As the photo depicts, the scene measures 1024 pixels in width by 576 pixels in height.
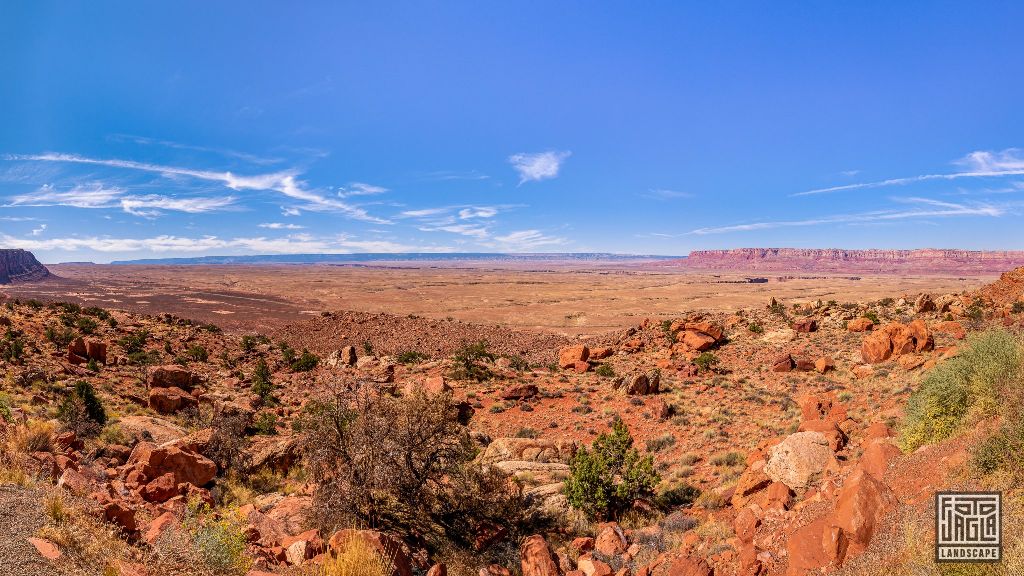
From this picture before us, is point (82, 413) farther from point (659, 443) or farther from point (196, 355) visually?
point (659, 443)

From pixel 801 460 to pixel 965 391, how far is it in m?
2.97

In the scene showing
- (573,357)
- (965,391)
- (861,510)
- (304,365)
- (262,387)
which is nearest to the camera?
(861,510)

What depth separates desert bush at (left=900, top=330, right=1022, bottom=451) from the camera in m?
6.81

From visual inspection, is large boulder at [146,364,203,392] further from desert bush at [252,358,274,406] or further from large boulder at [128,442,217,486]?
large boulder at [128,442,217,486]

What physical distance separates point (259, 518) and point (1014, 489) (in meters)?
10.4

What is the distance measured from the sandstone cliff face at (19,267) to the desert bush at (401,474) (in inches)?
7922

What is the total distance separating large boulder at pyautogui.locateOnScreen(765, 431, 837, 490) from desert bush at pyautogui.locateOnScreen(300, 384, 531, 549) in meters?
5.35

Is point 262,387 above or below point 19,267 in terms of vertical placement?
below

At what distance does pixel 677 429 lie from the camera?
49.7 feet

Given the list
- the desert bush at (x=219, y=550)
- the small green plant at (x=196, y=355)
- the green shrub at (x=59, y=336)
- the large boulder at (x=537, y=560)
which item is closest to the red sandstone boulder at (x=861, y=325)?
the large boulder at (x=537, y=560)

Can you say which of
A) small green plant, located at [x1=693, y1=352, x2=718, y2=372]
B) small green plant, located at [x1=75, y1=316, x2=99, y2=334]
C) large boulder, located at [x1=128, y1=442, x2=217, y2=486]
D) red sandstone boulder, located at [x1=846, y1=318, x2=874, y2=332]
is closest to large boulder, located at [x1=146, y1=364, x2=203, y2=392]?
large boulder, located at [x1=128, y1=442, x2=217, y2=486]

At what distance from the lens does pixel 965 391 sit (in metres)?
7.48

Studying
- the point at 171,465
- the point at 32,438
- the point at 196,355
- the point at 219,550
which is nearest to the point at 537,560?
the point at 219,550

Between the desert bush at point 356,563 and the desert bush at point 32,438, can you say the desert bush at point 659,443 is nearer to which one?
the desert bush at point 356,563
